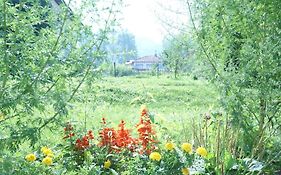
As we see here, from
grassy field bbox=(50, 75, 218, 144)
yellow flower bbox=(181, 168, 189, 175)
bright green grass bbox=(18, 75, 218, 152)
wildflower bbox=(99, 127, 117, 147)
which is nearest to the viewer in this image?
yellow flower bbox=(181, 168, 189, 175)

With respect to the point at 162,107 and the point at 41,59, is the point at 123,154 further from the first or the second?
the point at 162,107

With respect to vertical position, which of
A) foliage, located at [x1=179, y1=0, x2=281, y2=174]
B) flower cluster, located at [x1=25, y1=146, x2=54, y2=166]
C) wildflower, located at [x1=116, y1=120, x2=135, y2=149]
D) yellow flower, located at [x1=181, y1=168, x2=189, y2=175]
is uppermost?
foliage, located at [x1=179, y1=0, x2=281, y2=174]

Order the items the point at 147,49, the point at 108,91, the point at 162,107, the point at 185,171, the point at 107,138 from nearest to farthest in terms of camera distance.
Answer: the point at 185,171
the point at 107,138
the point at 108,91
the point at 162,107
the point at 147,49

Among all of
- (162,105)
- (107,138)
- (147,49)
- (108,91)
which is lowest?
(162,105)

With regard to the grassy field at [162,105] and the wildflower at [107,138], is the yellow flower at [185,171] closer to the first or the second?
the wildflower at [107,138]

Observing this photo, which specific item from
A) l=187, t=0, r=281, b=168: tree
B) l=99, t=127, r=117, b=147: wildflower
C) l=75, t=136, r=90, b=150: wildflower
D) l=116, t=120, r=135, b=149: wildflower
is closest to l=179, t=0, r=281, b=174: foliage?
l=187, t=0, r=281, b=168: tree

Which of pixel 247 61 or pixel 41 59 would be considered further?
pixel 247 61

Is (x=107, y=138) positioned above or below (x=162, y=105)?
above

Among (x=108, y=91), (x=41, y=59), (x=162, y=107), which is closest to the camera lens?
(x=41, y=59)

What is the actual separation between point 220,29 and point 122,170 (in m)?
1.67

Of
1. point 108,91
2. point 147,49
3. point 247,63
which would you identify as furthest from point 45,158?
point 147,49

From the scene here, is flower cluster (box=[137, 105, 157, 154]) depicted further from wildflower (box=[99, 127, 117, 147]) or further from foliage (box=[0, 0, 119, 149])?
foliage (box=[0, 0, 119, 149])

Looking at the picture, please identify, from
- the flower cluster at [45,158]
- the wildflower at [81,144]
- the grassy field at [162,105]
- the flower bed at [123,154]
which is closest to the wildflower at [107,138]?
the flower bed at [123,154]

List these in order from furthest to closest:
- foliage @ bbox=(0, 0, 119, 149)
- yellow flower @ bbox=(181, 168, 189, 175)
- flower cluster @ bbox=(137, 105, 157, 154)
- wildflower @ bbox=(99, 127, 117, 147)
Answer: wildflower @ bbox=(99, 127, 117, 147) < flower cluster @ bbox=(137, 105, 157, 154) < yellow flower @ bbox=(181, 168, 189, 175) < foliage @ bbox=(0, 0, 119, 149)
